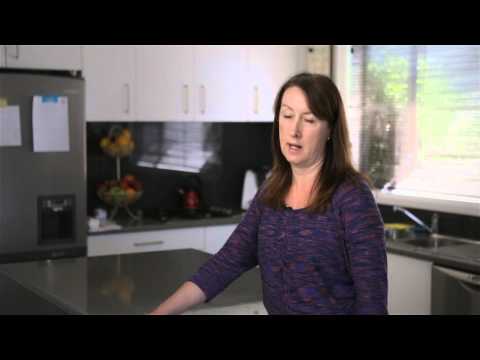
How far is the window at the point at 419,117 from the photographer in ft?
13.4

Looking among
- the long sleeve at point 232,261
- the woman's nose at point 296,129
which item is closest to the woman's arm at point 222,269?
the long sleeve at point 232,261

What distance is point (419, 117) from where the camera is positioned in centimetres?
439

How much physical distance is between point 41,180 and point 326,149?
2.54 metres

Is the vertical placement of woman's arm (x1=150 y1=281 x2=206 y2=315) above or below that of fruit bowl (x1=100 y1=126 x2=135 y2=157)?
below

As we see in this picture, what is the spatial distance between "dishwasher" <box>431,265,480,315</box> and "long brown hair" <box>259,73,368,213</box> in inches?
79.1

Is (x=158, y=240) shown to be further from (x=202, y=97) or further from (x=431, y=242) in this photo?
(x=431, y=242)

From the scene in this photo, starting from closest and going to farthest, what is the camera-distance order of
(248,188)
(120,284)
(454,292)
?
(120,284) → (454,292) → (248,188)

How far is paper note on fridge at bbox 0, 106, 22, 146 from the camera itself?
3773 mm

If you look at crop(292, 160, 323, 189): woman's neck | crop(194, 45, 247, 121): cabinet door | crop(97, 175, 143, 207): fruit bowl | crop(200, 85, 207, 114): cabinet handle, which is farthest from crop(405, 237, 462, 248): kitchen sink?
crop(292, 160, 323, 189): woman's neck

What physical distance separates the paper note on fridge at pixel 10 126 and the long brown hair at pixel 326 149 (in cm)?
241

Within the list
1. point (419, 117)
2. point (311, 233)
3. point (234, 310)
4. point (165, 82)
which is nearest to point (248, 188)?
point (165, 82)

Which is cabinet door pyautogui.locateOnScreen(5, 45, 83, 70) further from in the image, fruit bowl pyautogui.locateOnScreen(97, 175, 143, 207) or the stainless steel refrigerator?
fruit bowl pyautogui.locateOnScreen(97, 175, 143, 207)
